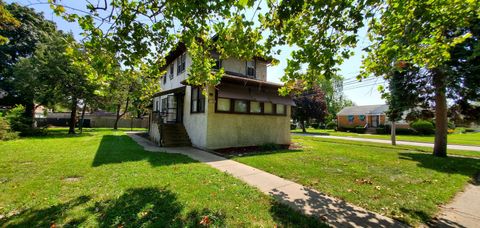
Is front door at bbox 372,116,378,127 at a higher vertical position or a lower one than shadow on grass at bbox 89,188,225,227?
higher

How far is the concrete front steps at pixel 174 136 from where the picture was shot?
12.5 metres

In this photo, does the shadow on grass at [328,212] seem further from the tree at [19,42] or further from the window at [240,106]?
the tree at [19,42]

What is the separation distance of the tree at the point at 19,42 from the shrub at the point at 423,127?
4460 centimetres

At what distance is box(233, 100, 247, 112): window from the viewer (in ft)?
40.2

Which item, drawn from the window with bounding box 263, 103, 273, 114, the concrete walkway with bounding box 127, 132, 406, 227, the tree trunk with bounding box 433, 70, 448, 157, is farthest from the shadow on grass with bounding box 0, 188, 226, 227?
the tree trunk with bounding box 433, 70, 448, 157

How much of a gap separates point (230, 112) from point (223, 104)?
620 mm

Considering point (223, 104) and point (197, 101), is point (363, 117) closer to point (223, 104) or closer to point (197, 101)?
point (223, 104)

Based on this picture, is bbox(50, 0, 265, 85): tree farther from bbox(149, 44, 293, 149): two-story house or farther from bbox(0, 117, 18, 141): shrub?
bbox(0, 117, 18, 141): shrub

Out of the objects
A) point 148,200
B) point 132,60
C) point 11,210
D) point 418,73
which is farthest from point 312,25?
point 418,73

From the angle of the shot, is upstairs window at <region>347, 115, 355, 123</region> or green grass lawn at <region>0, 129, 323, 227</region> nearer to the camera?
green grass lawn at <region>0, 129, 323, 227</region>

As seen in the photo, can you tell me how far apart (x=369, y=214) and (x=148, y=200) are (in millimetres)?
4282

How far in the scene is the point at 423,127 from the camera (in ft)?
85.9

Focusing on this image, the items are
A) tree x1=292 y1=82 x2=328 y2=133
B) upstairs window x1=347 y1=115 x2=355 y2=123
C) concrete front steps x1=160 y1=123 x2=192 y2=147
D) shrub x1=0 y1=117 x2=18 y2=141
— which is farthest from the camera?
upstairs window x1=347 y1=115 x2=355 y2=123

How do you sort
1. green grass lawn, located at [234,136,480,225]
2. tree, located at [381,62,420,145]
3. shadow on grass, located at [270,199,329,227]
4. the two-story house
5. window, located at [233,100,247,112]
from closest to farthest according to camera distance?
shadow on grass, located at [270,199,329,227] → green grass lawn, located at [234,136,480,225] → tree, located at [381,62,420,145] → the two-story house → window, located at [233,100,247,112]
